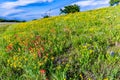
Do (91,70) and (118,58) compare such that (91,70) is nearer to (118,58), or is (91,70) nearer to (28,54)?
(118,58)

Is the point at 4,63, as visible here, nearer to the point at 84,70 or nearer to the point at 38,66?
the point at 38,66

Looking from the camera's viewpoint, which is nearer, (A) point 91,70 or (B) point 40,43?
(A) point 91,70

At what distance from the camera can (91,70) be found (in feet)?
21.9

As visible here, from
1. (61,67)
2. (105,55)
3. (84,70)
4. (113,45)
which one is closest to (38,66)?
(61,67)

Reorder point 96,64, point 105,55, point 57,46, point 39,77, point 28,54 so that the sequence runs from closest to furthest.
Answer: point 39,77
point 96,64
point 105,55
point 28,54
point 57,46

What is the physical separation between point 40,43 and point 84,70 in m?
2.83

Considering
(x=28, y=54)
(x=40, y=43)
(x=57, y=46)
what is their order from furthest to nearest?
(x=40, y=43) → (x=57, y=46) → (x=28, y=54)

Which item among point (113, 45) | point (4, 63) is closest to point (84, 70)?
point (113, 45)

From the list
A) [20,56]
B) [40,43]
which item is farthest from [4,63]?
[40,43]

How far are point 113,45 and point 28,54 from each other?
224 centimetres

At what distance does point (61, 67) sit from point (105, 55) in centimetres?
114

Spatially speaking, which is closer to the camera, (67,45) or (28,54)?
(28,54)

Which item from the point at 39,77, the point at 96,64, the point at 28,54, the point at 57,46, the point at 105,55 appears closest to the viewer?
the point at 39,77

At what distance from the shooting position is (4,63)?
27.4ft
